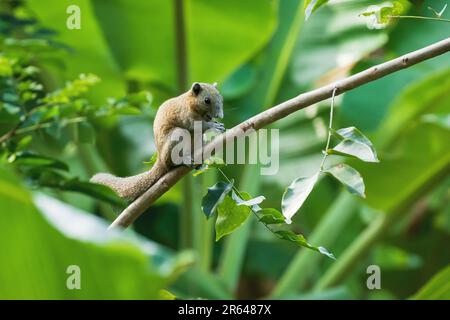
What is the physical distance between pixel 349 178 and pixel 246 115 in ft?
6.58

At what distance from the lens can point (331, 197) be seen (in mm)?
3705

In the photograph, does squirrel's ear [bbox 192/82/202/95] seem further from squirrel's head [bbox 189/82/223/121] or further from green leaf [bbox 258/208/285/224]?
green leaf [bbox 258/208/285/224]

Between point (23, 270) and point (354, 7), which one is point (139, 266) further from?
point (354, 7)

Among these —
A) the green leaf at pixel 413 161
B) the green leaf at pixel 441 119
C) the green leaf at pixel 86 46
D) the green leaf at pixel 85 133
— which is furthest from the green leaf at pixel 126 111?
the green leaf at pixel 441 119

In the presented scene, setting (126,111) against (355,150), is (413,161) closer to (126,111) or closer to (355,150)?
(126,111)

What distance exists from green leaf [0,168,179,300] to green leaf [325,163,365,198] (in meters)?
0.51

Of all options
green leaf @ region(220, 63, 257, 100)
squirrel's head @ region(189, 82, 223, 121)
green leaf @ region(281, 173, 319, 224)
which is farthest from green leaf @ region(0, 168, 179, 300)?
green leaf @ region(220, 63, 257, 100)

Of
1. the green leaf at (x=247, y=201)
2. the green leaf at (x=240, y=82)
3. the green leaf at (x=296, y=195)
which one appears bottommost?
the green leaf at (x=240, y=82)

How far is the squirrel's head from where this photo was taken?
1.98 meters

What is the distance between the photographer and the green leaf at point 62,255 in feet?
2.06

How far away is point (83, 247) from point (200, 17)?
2.24 m

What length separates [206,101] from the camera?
1981mm

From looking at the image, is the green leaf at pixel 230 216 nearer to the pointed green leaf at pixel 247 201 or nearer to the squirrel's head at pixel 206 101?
the pointed green leaf at pixel 247 201

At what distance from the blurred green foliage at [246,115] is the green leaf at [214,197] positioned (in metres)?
0.49
